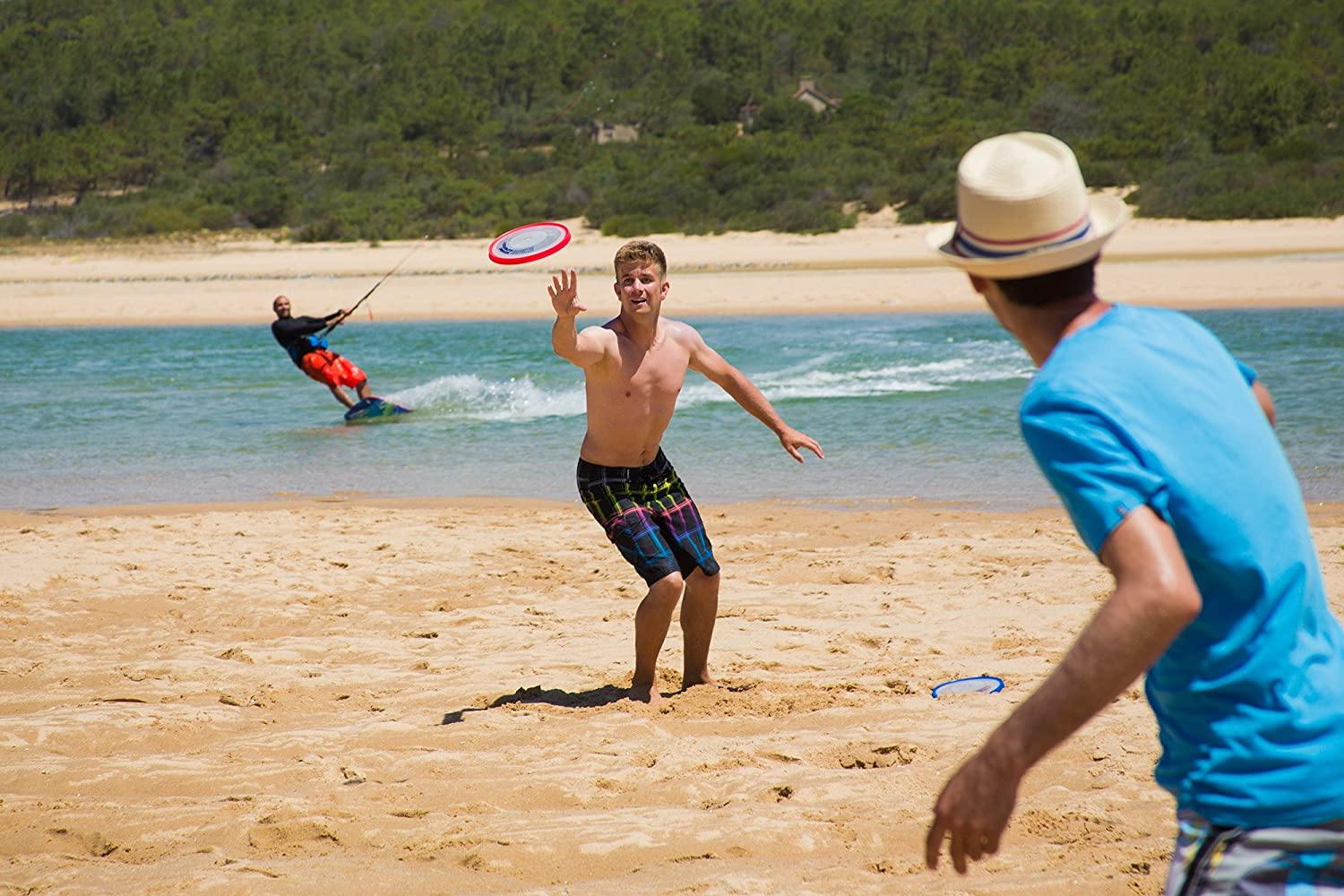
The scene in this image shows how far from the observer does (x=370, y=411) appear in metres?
14.7

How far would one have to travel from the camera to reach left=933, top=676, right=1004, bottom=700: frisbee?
507 centimetres

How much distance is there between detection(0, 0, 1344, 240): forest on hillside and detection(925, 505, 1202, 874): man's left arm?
97.6 feet

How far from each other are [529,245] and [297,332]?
31.9 feet

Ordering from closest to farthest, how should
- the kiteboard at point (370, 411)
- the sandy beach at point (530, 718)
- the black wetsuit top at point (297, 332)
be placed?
the sandy beach at point (530, 718) → the black wetsuit top at point (297, 332) → the kiteboard at point (370, 411)

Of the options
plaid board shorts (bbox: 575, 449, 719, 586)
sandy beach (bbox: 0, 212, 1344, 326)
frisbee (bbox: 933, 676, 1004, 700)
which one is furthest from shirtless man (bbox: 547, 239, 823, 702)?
sandy beach (bbox: 0, 212, 1344, 326)

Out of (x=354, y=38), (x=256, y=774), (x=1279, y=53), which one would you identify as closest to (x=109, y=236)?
(x=354, y=38)

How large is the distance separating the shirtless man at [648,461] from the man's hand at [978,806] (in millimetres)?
3250

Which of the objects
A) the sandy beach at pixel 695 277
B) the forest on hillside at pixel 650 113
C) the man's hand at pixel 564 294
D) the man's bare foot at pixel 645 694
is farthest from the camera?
the forest on hillside at pixel 650 113

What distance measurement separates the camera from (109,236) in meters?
39.6

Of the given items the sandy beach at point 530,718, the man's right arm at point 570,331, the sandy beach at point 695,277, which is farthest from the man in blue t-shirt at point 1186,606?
the sandy beach at point 695,277

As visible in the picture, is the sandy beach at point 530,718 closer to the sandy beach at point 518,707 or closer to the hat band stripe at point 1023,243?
the sandy beach at point 518,707

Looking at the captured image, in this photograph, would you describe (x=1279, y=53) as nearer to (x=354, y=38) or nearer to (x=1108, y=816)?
(x=354, y=38)

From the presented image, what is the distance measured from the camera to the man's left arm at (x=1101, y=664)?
5.69ft

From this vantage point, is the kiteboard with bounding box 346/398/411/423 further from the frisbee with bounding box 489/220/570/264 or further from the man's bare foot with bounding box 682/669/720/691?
the man's bare foot with bounding box 682/669/720/691
